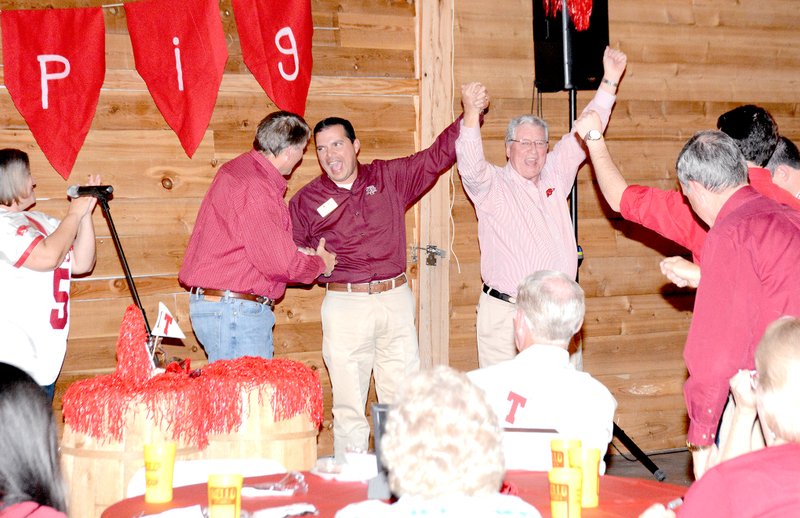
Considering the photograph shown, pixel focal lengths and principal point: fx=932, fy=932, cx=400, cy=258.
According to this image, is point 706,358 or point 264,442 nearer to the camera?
point 706,358

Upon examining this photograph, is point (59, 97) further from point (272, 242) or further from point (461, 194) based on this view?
point (461, 194)

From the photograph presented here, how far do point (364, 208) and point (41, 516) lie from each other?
3.37 meters

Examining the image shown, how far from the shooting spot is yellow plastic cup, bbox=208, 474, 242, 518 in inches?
78.3

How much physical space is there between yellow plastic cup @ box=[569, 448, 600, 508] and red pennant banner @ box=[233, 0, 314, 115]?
3.13 meters

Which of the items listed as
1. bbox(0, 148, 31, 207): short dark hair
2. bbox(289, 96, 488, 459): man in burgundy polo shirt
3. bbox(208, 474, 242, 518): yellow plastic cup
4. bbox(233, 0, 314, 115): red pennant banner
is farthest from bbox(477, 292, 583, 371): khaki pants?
bbox(208, 474, 242, 518): yellow plastic cup

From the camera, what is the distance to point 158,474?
2.25 m

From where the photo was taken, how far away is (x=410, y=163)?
499cm

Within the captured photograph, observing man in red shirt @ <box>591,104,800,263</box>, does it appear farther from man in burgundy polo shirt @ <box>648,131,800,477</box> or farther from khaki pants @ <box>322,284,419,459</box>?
khaki pants @ <box>322,284,419,459</box>

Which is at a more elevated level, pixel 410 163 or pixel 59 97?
pixel 59 97

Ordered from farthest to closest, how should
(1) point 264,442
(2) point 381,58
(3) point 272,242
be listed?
(2) point 381,58
(3) point 272,242
(1) point 264,442

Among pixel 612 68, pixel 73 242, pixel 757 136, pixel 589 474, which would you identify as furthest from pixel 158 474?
pixel 612 68

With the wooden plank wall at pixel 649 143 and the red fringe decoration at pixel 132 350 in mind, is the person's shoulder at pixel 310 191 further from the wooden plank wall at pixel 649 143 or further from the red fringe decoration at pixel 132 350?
the red fringe decoration at pixel 132 350

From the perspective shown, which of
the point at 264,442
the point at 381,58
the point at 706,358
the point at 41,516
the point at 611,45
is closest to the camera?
the point at 41,516

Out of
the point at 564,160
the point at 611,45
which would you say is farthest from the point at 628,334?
the point at 611,45
